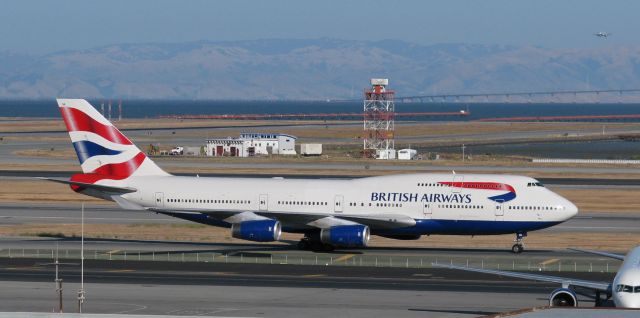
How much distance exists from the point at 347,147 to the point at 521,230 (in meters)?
108

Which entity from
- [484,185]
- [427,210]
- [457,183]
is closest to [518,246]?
[484,185]

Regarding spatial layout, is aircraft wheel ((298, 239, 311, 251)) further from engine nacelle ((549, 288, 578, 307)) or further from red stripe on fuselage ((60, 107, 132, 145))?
engine nacelle ((549, 288, 578, 307))

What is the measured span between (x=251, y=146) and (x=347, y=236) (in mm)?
90541

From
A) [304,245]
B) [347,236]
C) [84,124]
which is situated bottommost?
[304,245]

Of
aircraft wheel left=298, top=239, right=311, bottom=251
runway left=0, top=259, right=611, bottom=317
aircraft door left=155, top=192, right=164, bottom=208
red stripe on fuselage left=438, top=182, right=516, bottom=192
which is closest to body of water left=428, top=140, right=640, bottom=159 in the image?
aircraft wheel left=298, top=239, right=311, bottom=251

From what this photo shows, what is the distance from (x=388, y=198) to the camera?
57312 millimetres

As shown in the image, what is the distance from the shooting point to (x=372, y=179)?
59.0 metres

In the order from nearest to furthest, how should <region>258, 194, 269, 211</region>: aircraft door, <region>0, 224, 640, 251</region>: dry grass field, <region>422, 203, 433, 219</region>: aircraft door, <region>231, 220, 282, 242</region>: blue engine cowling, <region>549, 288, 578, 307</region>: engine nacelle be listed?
1. <region>549, 288, 578, 307</region>: engine nacelle
2. <region>231, 220, 282, 242</region>: blue engine cowling
3. <region>422, 203, 433, 219</region>: aircraft door
4. <region>258, 194, 269, 211</region>: aircraft door
5. <region>0, 224, 640, 251</region>: dry grass field

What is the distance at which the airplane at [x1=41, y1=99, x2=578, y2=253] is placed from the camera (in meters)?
56.3

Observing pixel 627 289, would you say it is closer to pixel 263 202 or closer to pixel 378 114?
pixel 263 202

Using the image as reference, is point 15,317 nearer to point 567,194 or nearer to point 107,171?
point 107,171

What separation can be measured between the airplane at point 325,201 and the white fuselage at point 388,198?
5cm

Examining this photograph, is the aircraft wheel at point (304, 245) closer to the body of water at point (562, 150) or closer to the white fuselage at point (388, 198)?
the white fuselage at point (388, 198)

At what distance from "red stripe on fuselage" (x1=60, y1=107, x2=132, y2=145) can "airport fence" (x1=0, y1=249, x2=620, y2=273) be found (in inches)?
259
